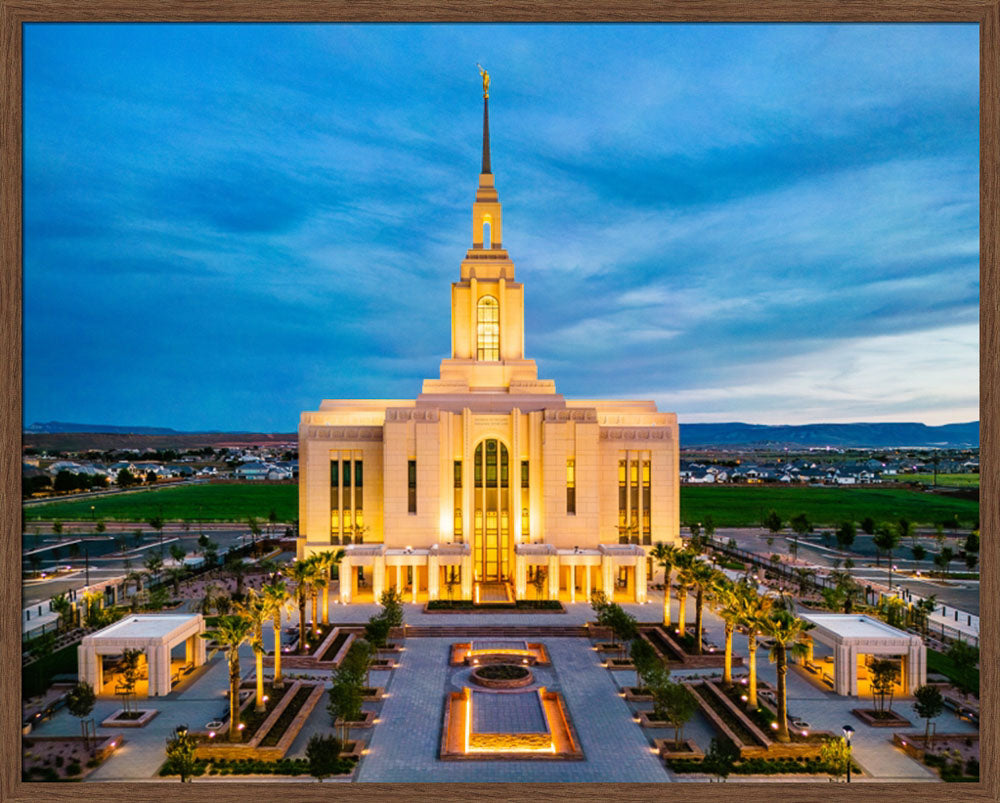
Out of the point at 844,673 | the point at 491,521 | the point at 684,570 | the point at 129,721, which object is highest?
the point at 491,521

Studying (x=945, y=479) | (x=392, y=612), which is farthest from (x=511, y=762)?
(x=945, y=479)

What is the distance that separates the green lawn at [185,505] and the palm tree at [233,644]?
52.6m

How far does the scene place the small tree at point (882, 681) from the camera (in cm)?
2117

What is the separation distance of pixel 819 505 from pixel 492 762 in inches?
3350

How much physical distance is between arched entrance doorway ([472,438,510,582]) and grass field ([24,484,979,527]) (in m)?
37.7

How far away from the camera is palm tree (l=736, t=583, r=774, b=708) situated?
20.4m

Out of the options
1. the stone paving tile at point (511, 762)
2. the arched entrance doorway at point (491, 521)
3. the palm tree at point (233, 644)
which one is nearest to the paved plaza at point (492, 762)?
the stone paving tile at point (511, 762)

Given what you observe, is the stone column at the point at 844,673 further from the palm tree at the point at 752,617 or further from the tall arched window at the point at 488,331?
the tall arched window at the point at 488,331

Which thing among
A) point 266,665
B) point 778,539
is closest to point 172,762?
point 266,665

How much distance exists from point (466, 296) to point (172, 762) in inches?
1319

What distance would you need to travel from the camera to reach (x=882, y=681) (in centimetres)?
2122

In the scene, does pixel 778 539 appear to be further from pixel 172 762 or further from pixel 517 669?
pixel 172 762

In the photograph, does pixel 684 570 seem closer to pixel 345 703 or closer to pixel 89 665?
pixel 345 703

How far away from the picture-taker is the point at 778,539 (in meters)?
58.8
